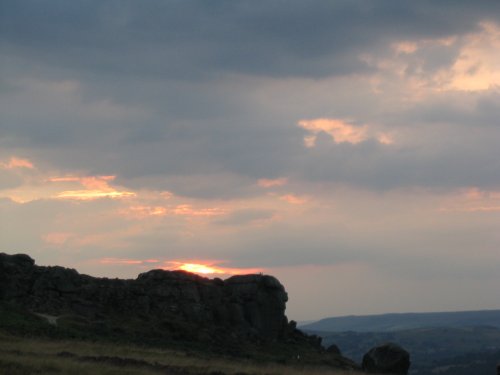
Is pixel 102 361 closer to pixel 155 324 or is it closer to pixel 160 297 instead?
pixel 155 324

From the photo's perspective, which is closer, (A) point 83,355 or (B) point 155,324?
(A) point 83,355

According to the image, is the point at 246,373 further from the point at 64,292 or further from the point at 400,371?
the point at 64,292

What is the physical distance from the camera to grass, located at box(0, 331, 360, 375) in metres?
31.4

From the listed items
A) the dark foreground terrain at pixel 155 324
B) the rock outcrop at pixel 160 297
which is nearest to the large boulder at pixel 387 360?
the dark foreground terrain at pixel 155 324

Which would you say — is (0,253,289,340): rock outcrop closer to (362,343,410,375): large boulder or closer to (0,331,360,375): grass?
(362,343,410,375): large boulder

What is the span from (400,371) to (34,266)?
35942mm

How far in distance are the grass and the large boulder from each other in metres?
13.8

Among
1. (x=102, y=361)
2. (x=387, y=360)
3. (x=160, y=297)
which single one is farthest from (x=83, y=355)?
(x=160, y=297)

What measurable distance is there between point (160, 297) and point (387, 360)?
25406 mm

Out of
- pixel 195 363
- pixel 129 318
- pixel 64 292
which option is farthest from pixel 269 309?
pixel 195 363

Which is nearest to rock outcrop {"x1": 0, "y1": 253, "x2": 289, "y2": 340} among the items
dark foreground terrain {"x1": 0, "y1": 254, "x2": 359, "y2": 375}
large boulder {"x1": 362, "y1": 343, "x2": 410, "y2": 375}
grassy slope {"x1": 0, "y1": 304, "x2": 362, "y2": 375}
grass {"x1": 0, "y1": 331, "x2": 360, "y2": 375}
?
dark foreground terrain {"x1": 0, "y1": 254, "x2": 359, "y2": 375}

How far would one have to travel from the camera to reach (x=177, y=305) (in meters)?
72.5

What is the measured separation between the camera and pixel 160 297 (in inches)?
2857

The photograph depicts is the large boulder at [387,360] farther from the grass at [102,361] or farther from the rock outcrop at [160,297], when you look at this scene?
the rock outcrop at [160,297]
